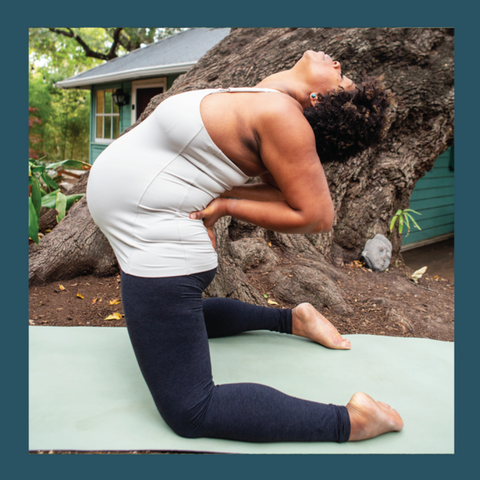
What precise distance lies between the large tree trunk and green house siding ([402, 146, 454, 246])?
311cm

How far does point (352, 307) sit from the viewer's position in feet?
9.63

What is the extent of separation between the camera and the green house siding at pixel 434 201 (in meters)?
7.23

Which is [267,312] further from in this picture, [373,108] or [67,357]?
[373,108]

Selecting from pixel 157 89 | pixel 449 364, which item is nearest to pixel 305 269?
pixel 449 364

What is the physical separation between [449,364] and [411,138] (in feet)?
9.07

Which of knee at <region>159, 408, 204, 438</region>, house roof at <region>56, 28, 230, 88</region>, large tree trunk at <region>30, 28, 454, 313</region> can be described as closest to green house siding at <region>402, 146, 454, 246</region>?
large tree trunk at <region>30, 28, 454, 313</region>

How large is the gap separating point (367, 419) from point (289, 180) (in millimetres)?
807

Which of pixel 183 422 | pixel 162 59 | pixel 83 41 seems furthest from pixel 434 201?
pixel 83 41

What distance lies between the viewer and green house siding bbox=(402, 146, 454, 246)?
7234 millimetres

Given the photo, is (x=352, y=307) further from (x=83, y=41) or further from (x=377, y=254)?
(x=83, y=41)

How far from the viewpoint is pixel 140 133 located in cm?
142

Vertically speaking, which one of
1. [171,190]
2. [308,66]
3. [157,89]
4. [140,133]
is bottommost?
[171,190]

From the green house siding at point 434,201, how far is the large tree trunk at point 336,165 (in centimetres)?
311

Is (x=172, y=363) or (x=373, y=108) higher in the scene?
(x=373, y=108)
